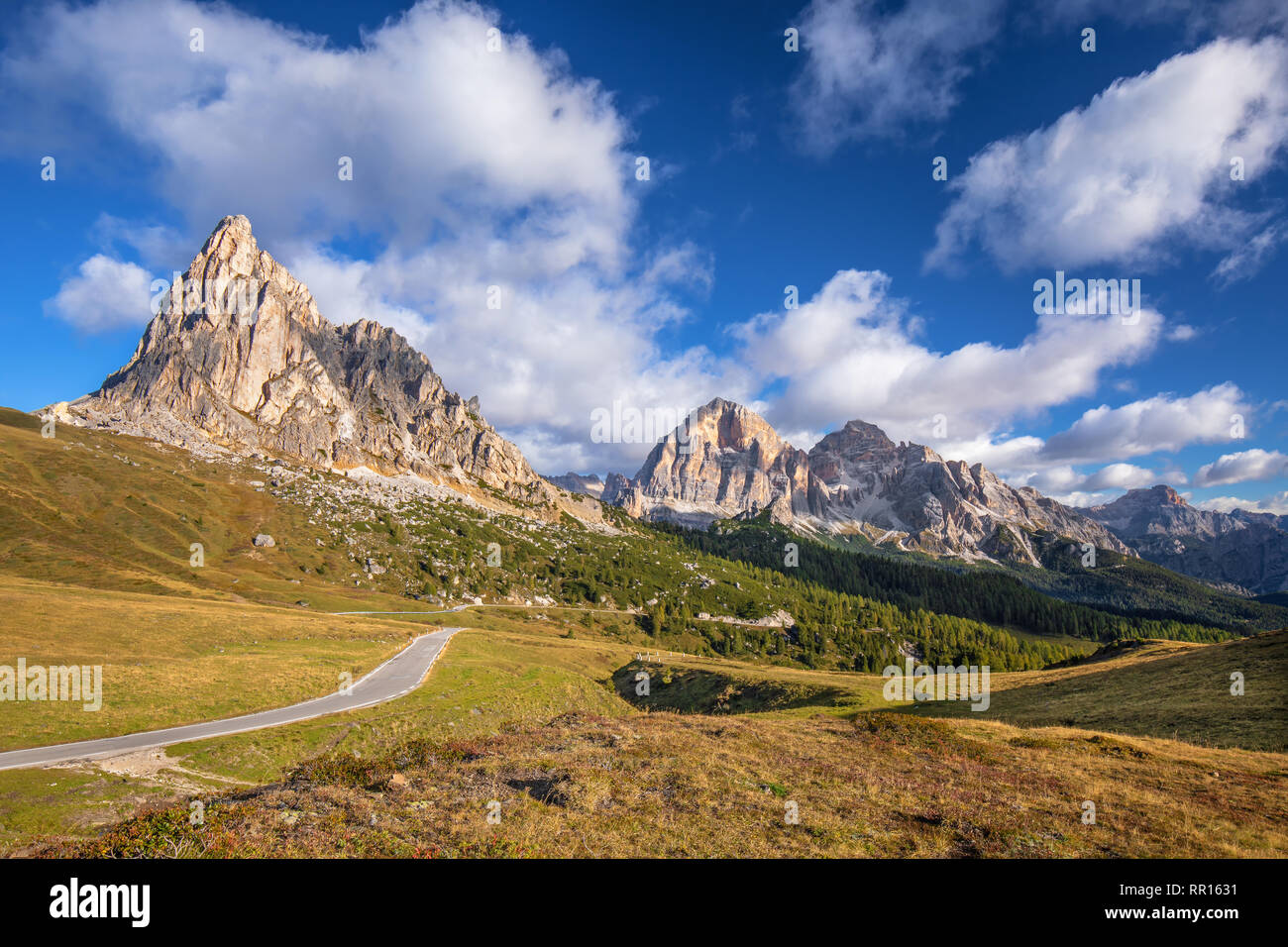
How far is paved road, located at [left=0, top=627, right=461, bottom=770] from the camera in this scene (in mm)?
28859

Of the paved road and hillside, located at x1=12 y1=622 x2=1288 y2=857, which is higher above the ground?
hillside, located at x1=12 y1=622 x2=1288 y2=857

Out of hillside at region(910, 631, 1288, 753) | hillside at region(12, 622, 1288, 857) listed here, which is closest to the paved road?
hillside at region(12, 622, 1288, 857)

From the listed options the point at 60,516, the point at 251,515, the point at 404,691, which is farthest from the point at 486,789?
the point at 251,515

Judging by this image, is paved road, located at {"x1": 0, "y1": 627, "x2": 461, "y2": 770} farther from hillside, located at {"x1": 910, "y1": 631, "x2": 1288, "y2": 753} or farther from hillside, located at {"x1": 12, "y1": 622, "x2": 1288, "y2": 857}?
hillside, located at {"x1": 910, "y1": 631, "x2": 1288, "y2": 753}

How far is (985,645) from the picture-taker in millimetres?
196250

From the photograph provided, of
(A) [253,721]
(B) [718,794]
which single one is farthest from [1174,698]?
(A) [253,721]

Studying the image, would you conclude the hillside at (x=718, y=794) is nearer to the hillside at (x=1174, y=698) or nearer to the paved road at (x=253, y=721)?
the paved road at (x=253, y=721)

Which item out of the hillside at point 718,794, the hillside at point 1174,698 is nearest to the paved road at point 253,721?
the hillside at point 718,794

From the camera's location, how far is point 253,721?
3791cm

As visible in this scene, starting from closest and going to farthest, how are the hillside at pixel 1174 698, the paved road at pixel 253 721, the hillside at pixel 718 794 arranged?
the hillside at pixel 718 794 → the paved road at pixel 253 721 → the hillside at pixel 1174 698

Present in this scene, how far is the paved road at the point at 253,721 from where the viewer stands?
28859mm

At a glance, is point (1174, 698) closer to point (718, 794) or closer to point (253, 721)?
point (718, 794)
